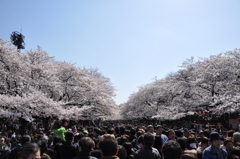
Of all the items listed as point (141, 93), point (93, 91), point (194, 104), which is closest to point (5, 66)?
point (93, 91)

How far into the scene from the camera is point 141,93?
41.1 meters

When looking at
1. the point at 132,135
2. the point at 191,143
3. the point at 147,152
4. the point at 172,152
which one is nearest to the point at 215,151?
the point at 191,143

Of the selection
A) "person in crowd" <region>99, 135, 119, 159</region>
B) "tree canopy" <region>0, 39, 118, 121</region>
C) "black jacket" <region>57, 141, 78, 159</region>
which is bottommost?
"black jacket" <region>57, 141, 78, 159</region>

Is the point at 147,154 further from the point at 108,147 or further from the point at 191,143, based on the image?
the point at 191,143

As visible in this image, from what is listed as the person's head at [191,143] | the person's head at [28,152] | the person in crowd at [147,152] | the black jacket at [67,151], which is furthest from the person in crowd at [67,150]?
the person's head at [191,143]

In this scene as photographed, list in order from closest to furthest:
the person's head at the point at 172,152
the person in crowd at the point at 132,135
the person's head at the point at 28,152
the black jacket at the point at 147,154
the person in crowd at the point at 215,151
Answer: the person's head at the point at 28,152, the person's head at the point at 172,152, the black jacket at the point at 147,154, the person in crowd at the point at 215,151, the person in crowd at the point at 132,135

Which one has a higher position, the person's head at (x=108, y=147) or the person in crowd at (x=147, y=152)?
the person's head at (x=108, y=147)

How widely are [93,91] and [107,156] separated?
2225cm

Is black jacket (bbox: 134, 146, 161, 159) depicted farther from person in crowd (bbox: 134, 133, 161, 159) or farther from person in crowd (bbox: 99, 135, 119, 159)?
person in crowd (bbox: 99, 135, 119, 159)

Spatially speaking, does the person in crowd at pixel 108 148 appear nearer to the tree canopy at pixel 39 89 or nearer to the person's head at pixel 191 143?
the person's head at pixel 191 143

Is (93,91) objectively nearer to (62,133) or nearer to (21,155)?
(62,133)

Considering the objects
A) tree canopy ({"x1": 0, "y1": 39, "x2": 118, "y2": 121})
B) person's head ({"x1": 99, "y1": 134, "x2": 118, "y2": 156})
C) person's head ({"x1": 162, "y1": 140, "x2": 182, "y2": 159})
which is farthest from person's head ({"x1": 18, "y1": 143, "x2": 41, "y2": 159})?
tree canopy ({"x1": 0, "y1": 39, "x2": 118, "y2": 121})

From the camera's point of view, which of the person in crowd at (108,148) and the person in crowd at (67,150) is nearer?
the person in crowd at (108,148)

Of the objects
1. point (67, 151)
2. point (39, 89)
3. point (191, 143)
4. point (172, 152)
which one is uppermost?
point (39, 89)
